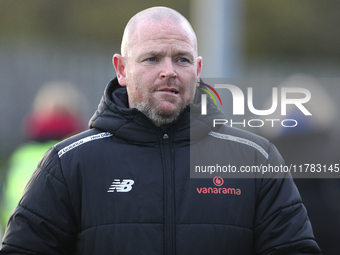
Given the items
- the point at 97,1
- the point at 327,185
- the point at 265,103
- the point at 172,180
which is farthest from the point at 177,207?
the point at 97,1

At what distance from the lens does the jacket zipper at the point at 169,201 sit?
1.44 meters


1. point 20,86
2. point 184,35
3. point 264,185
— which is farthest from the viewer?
point 20,86

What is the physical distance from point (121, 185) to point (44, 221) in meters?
0.32

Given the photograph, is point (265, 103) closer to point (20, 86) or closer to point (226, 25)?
point (226, 25)

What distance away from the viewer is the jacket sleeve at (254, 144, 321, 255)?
4.81 ft

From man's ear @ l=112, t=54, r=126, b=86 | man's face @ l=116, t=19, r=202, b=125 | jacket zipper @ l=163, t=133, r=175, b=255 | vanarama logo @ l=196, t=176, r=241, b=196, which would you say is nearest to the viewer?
jacket zipper @ l=163, t=133, r=175, b=255

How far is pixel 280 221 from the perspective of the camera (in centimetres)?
150

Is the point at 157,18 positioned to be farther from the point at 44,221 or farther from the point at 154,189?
the point at 44,221

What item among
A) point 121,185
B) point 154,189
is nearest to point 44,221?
point 121,185

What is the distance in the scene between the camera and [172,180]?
4.99 ft

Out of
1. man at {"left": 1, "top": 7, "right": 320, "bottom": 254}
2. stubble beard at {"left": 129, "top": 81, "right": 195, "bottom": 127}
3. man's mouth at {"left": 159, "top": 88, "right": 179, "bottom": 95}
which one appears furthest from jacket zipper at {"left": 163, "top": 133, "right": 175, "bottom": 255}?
man's mouth at {"left": 159, "top": 88, "right": 179, "bottom": 95}

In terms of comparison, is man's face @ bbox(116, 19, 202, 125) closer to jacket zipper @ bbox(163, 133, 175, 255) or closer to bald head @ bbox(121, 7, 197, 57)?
bald head @ bbox(121, 7, 197, 57)

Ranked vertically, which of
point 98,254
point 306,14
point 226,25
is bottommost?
point 98,254

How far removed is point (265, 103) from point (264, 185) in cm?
174
